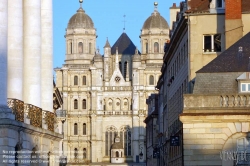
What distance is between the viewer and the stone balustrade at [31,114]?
33188 mm

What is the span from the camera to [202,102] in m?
36.3

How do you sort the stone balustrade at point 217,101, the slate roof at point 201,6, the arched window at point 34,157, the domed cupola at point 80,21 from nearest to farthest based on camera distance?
the arched window at point 34,157
the stone balustrade at point 217,101
the slate roof at point 201,6
the domed cupola at point 80,21

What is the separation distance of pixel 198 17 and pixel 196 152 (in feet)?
37.5

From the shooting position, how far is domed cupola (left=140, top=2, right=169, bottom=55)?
173 m

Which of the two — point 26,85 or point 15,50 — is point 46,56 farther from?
point 15,50

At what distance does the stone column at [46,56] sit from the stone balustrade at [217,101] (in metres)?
5.53

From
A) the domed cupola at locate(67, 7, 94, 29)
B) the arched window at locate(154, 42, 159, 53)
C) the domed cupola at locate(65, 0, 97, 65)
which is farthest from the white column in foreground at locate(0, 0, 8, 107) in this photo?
the domed cupola at locate(67, 7, 94, 29)

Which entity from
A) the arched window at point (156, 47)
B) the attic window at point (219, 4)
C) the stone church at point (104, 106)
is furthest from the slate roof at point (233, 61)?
the arched window at point (156, 47)

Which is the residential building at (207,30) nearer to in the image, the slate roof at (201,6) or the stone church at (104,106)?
the slate roof at (201,6)

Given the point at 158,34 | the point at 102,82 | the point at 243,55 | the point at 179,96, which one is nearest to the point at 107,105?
the point at 102,82

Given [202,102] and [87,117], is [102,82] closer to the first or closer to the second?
[87,117]

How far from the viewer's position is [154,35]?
174m

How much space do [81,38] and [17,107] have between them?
140 metres

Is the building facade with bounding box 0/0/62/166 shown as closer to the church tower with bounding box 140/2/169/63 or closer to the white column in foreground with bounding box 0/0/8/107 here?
the white column in foreground with bounding box 0/0/8/107
